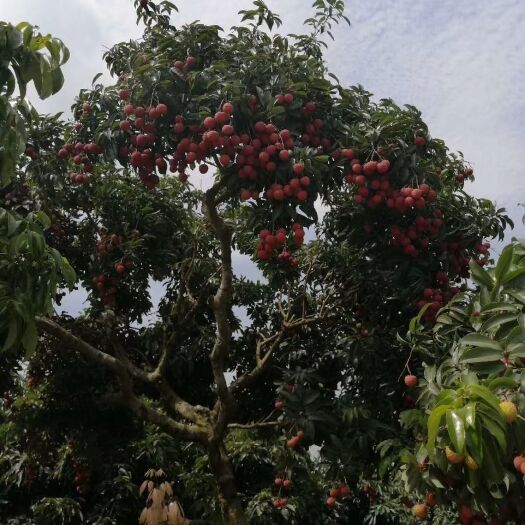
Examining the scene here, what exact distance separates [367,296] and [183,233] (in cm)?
205

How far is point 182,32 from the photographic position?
4.55m

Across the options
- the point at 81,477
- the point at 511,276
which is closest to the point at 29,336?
the point at 511,276

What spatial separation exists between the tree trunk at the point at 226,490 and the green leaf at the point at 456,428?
2.40 meters

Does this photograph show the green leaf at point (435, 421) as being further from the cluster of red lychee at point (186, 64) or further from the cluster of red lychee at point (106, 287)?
the cluster of red lychee at point (106, 287)

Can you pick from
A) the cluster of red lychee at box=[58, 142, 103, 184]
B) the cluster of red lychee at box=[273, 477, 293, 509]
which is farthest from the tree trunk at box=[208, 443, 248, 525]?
the cluster of red lychee at box=[58, 142, 103, 184]

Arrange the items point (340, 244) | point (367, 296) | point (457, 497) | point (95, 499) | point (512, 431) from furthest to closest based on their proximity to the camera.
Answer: point (95, 499) → point (340, 244) → point (367, 296) → point (457, 497) → point (512, 431)

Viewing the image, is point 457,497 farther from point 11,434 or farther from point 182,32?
point 11,434

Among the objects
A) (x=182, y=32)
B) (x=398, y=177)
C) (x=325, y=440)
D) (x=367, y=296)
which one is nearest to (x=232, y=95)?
(x=182, y=32)

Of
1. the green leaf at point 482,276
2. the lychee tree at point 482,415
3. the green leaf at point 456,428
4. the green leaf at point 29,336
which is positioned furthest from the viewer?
the green leaf at point 482,276

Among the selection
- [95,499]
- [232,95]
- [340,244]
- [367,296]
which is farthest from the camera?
[95,499]

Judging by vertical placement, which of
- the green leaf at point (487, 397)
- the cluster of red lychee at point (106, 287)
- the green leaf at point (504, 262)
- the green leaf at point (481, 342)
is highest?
the cluster of red lychee at point (106, 287)

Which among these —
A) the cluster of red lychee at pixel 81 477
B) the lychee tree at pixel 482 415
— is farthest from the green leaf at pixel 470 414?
the cluster of red lychee at pixel 81 477

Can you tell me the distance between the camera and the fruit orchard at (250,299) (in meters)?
2.67

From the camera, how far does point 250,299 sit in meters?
6.46
